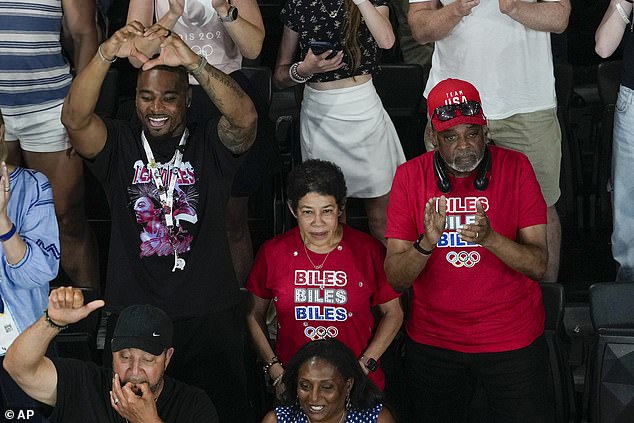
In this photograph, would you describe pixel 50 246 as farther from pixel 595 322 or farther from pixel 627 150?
pixel 627 150

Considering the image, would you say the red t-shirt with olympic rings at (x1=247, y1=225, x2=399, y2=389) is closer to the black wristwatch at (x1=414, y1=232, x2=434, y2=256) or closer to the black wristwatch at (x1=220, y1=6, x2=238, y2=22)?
the black wristwatch at (x1=414, y1=232, x2=434, y2=256)

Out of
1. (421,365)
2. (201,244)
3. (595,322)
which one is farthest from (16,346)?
(595,322)

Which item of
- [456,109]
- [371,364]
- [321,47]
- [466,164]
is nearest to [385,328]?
[371,364]

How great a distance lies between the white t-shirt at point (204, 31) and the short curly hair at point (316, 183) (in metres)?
0.64

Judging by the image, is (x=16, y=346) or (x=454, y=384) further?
(x=454, y=384)

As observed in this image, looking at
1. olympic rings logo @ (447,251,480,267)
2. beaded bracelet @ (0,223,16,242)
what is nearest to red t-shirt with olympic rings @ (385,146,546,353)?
olympic rings logo @ (447,251,480,267)

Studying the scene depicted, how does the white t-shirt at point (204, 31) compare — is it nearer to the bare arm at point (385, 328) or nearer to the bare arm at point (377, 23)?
the bare arm at point (377, 23)

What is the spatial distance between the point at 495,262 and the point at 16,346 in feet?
5.89

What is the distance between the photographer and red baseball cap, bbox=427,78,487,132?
15.4ft

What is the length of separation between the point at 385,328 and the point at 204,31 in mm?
1518

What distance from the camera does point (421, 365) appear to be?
4.83 metres

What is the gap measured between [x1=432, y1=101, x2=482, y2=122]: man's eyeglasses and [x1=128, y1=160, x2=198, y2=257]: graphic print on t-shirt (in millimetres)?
996

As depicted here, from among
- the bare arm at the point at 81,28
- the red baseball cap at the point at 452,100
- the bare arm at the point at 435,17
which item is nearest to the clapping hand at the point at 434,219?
the red baseball cap at the point at 452,100

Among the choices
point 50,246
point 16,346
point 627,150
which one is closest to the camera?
point 16,346
